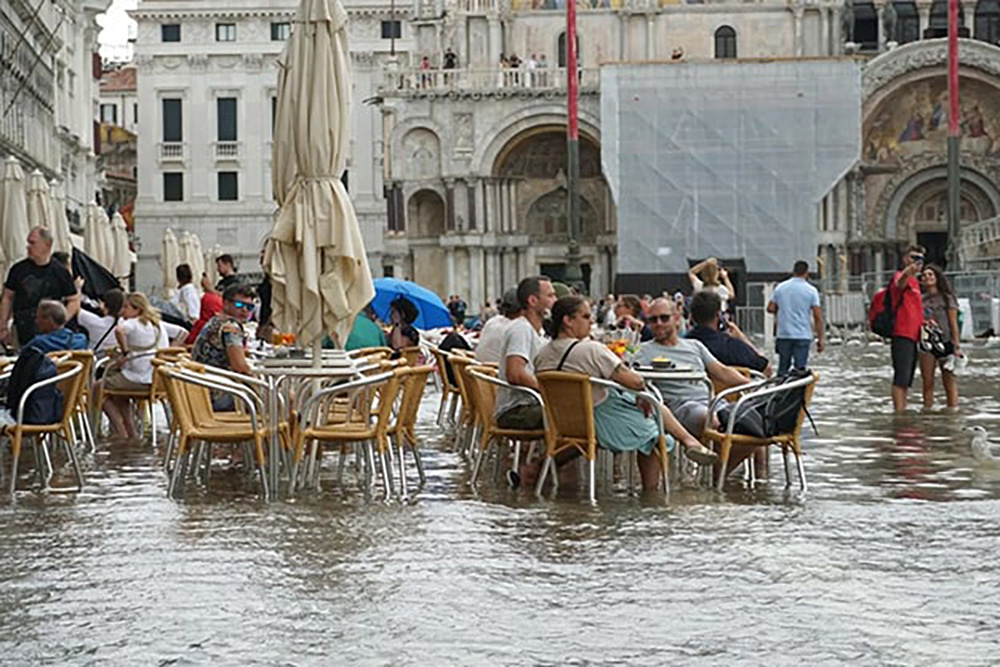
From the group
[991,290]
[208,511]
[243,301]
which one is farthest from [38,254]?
[991,290]

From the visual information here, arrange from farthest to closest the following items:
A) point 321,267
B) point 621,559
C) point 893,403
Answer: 1. point 893,403
2. point 321,267
3. point 621,559

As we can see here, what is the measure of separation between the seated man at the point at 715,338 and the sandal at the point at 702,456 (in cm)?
183

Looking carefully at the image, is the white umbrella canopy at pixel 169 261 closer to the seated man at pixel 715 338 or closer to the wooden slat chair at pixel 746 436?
the seated man at pixel 715 338

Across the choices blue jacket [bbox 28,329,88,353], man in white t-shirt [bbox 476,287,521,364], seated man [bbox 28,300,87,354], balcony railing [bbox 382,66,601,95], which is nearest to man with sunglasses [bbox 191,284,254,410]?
blue jacket [bbox 28,329,88,353]

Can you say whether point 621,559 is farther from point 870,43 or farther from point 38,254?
point 870,43

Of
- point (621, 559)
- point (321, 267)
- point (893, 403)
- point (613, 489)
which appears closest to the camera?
point (621, 559)

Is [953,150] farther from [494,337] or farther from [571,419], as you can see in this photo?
[571,419]

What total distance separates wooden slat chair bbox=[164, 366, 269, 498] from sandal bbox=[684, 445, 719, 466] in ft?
8.40

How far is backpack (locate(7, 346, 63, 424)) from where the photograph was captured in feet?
37.1

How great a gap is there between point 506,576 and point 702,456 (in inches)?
114

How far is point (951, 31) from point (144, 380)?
2566 cm

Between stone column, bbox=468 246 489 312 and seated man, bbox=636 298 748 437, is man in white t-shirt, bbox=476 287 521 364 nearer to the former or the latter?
seated man, bbox=636 298 748 437

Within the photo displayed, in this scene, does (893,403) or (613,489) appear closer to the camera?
(613,489)

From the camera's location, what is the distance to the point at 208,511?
1059cm
